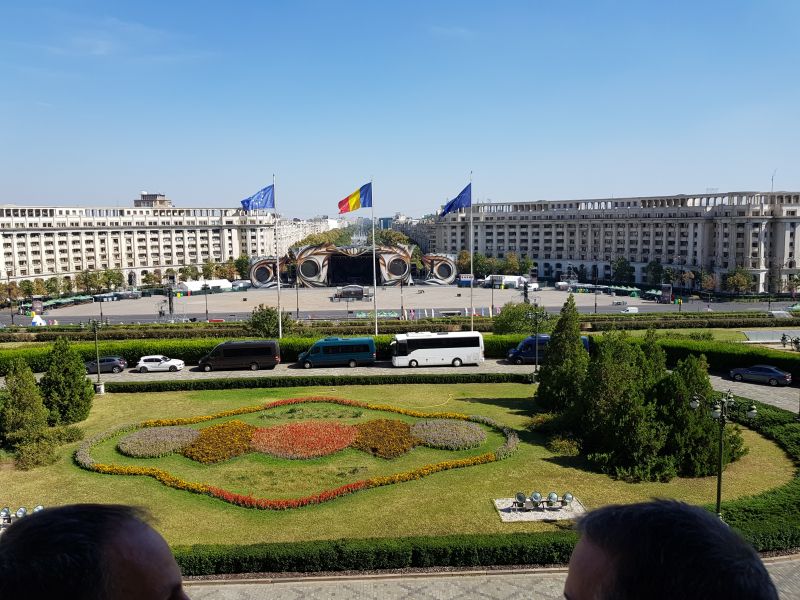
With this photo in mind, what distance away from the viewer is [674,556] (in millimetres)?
1852

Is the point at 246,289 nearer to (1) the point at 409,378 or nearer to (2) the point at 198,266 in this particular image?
(2) the point at 198,266

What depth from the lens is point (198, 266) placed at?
11531 cm

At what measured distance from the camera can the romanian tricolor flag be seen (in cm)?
4262

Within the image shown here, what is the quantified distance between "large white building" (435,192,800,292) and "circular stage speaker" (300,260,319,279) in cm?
3608

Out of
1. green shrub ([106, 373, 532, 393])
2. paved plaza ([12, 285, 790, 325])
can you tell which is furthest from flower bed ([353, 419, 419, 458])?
paved plaza ([12, 285, 790, 325])

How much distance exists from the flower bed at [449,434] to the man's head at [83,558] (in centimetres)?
2079

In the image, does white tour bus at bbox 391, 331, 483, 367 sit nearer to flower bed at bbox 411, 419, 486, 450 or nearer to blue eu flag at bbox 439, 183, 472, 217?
blue eu flag at bbox 439, 183, 472, 217

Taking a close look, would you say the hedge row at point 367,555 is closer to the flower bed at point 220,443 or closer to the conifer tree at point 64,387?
the flower bed at point 220,443

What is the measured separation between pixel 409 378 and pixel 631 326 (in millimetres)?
24371

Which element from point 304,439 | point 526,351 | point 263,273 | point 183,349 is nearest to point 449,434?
point 304,439

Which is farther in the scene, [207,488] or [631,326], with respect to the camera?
[631,326]

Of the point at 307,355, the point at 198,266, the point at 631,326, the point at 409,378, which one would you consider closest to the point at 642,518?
the point at 409,378

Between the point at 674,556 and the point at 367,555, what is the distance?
13.4 meters

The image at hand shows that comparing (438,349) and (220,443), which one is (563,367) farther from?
(220,443)
